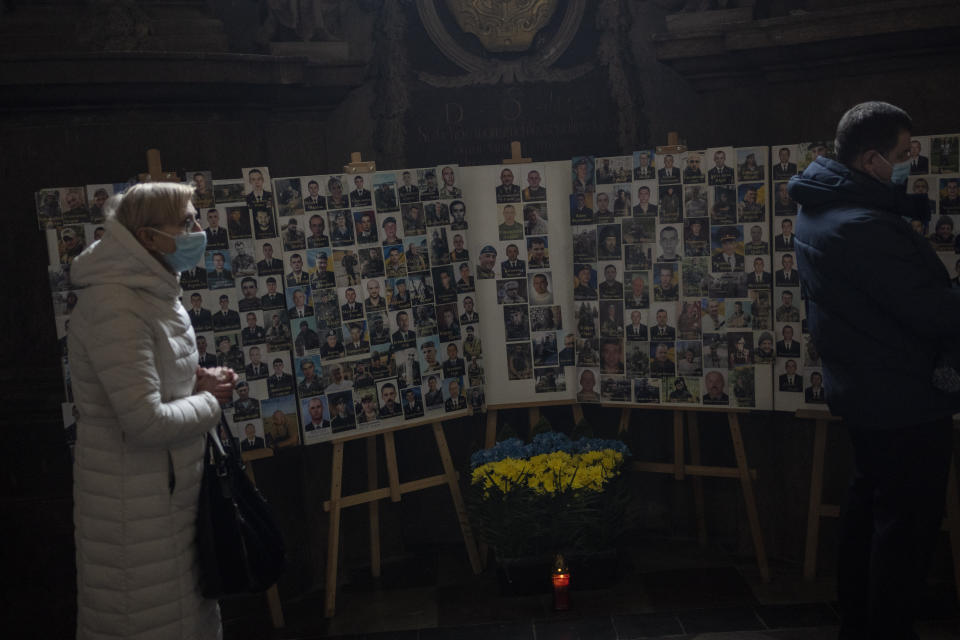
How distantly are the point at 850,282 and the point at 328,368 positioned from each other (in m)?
2.14

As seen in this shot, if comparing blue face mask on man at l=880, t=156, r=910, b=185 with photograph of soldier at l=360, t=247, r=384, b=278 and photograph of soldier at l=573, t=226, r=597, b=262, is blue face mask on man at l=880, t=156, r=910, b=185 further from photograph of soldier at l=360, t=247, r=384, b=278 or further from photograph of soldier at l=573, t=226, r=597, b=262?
photograph of soldier at l=360, t=247, r=384, b=278

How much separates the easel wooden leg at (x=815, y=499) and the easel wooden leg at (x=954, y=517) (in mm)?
490

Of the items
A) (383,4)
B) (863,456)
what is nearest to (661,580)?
(863,456)

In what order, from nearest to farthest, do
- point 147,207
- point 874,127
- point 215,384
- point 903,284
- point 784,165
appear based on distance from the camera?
point 147,207 → point 215,384 → point 903,284 → point 874,127 → point 784,165

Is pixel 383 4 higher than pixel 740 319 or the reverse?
higher

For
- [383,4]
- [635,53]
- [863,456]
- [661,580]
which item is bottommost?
[661,580]

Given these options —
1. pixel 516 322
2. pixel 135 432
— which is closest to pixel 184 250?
pixel 135 432

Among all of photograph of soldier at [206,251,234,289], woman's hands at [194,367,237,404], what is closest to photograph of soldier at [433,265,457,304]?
photograph of soldier at [206,251,234,289]

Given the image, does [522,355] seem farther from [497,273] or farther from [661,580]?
[661,580]

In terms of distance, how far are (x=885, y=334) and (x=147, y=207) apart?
6.99 feet

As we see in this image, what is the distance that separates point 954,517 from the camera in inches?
143

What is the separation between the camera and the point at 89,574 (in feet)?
7.25

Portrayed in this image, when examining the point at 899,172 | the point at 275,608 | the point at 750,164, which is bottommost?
the point at 275,608

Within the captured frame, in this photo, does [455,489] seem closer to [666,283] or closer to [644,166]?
[666,283]
